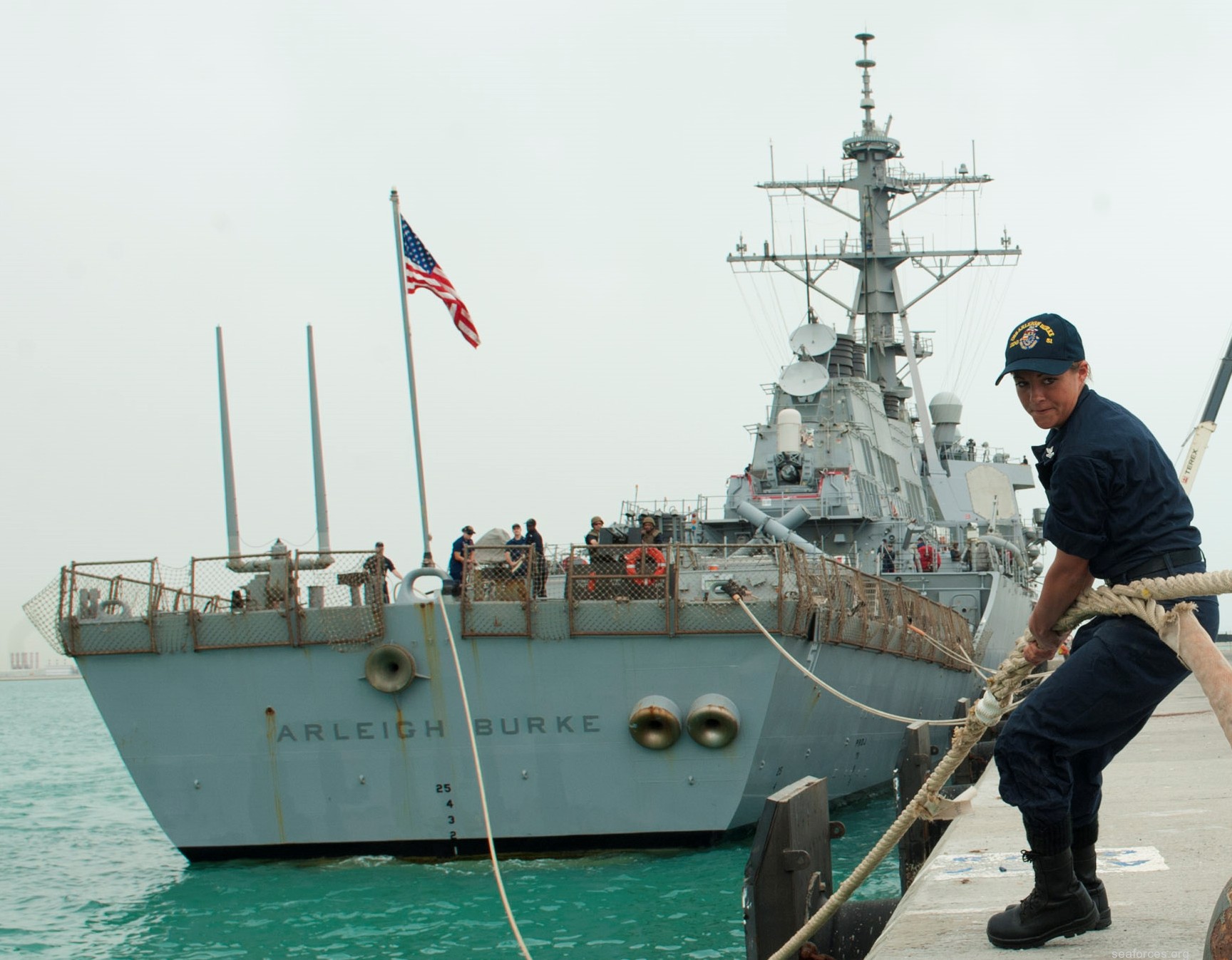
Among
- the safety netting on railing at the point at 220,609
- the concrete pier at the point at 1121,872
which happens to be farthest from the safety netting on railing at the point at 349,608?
the concrete pier at the point at 1121,872

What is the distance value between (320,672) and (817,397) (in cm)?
1402

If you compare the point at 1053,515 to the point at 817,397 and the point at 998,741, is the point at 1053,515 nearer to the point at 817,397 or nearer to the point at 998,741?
the point at 998,741

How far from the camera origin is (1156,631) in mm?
3117

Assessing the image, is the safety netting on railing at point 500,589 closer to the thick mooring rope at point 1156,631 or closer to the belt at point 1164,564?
the thick mooring rope at point 1156,631

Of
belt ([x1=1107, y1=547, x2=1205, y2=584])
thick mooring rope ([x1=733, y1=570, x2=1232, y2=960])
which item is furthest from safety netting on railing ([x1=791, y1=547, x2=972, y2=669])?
belt ([x1=1107, y1=547, x2=1205, y2=584])

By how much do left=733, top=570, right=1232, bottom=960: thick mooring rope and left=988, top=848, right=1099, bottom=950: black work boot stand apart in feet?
1.14

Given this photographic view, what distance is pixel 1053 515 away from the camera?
3.39m

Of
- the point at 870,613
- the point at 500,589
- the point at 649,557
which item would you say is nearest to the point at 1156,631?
the point at 649,557

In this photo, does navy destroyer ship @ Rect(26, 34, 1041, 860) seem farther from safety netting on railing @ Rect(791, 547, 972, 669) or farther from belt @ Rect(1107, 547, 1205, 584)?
belt @ Rect(1107, 547, 1205, 584)

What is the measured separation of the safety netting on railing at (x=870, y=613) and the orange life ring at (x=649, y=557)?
3.94 feet

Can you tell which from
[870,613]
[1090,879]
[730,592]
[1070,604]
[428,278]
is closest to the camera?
[1070,604]

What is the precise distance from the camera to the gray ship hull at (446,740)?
1173 cm

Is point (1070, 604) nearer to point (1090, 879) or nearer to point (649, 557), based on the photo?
point (1090, 879)

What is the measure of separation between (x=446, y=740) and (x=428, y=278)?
5450 millimetres
